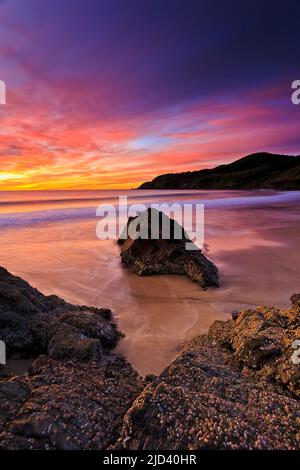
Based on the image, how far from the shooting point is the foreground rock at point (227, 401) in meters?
1.77

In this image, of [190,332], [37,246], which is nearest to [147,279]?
[190,332]

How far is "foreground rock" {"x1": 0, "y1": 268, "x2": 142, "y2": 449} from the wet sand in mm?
604

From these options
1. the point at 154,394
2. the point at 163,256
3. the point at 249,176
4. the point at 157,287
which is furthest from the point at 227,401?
the point at 249,176

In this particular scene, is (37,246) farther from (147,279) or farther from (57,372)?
(57,372)

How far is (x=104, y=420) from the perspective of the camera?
1977 millimetres

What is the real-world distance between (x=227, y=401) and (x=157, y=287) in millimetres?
3794

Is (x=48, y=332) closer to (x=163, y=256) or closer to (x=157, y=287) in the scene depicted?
(x=157, y=287)

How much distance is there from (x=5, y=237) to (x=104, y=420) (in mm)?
13458

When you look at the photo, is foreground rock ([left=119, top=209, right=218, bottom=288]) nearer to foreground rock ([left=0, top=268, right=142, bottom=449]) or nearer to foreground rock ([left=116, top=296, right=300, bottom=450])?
foreground rock ([left=0, top=268, right=142, bottom=449])

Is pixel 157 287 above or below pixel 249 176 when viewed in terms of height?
below

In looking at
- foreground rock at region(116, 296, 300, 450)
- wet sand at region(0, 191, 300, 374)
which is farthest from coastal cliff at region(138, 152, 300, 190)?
foreground rock at region(116, 296, 300, 450)

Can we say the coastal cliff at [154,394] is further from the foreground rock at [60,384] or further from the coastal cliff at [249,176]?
the coastal cliff at [249,176]

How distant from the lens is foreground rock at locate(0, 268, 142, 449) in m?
1.83

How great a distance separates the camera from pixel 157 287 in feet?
19.2
